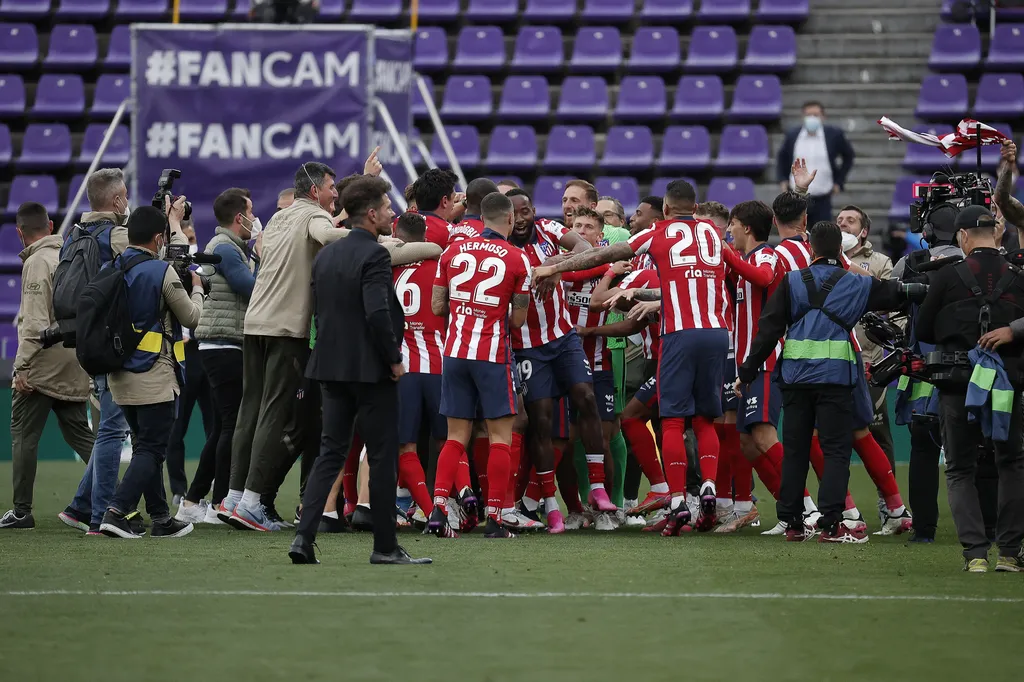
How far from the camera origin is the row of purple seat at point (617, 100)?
2042cm

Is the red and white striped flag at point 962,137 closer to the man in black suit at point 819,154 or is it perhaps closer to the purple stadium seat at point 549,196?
the man in black suit at point 819,154

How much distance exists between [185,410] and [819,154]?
8901mm

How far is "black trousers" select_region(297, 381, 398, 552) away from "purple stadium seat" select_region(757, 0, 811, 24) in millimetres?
15116

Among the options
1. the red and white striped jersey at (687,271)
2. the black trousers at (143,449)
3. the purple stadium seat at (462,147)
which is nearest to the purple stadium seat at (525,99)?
the purple stadium seat at (462,147)

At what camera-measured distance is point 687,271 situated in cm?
964

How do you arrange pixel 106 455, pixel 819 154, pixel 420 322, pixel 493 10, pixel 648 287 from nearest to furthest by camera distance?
pixel 106 455 → pixel 420 322 → pixel 648 287 → pixel 819 154 → pixel 493 10

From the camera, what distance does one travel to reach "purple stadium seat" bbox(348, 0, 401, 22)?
2138 cm

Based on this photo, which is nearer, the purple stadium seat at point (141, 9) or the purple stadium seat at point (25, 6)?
the purple stadium seat at point (141, 9)

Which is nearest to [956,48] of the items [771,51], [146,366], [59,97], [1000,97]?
[1000,97]

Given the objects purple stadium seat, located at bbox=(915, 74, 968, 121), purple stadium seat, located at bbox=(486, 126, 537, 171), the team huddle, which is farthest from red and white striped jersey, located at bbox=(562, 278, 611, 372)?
purple stadium seat, located at bbox=(915, 74, 968, 121)

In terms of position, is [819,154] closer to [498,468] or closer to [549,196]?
[549,196]

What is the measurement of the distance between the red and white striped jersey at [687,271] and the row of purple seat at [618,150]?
→ 10.3 meters

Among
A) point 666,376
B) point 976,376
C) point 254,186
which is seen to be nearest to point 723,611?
point 976,376

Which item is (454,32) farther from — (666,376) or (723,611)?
(723,611)
